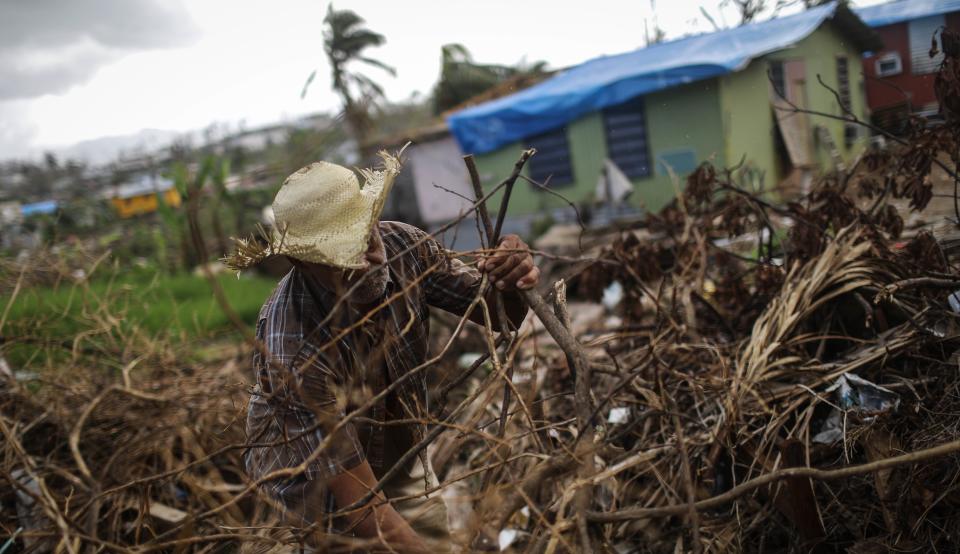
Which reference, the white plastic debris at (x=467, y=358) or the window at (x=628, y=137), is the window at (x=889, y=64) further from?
the white plastic debris at (x=467, y=358)

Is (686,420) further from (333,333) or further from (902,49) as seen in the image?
(902,49)

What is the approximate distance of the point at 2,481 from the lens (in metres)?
3.04

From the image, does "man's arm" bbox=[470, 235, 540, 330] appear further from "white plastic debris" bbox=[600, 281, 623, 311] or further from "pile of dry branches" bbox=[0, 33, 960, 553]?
"white plastic debris" bbox=[600, 281, 623, 311]

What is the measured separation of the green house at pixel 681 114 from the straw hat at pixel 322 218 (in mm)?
8304

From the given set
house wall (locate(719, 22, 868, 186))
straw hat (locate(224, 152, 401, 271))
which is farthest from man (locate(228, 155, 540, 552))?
house wall (locate(719, 22, 868, 186))

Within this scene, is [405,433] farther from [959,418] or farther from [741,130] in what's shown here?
[741,130]

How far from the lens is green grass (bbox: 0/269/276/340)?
13.6ft

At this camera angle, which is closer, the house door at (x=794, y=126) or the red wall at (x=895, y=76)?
the red wall at (x=895, y=76)

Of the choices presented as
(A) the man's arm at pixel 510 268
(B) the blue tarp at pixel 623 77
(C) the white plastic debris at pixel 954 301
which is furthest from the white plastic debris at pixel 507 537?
(B) the blue tarp at pixel 623 77

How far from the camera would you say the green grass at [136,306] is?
415 centimetres

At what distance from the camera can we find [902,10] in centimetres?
864

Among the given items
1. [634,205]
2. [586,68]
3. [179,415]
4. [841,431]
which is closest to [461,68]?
[586,68]

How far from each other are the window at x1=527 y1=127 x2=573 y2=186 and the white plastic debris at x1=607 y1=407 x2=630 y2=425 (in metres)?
9.50

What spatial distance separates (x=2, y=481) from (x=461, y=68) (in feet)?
52.7
